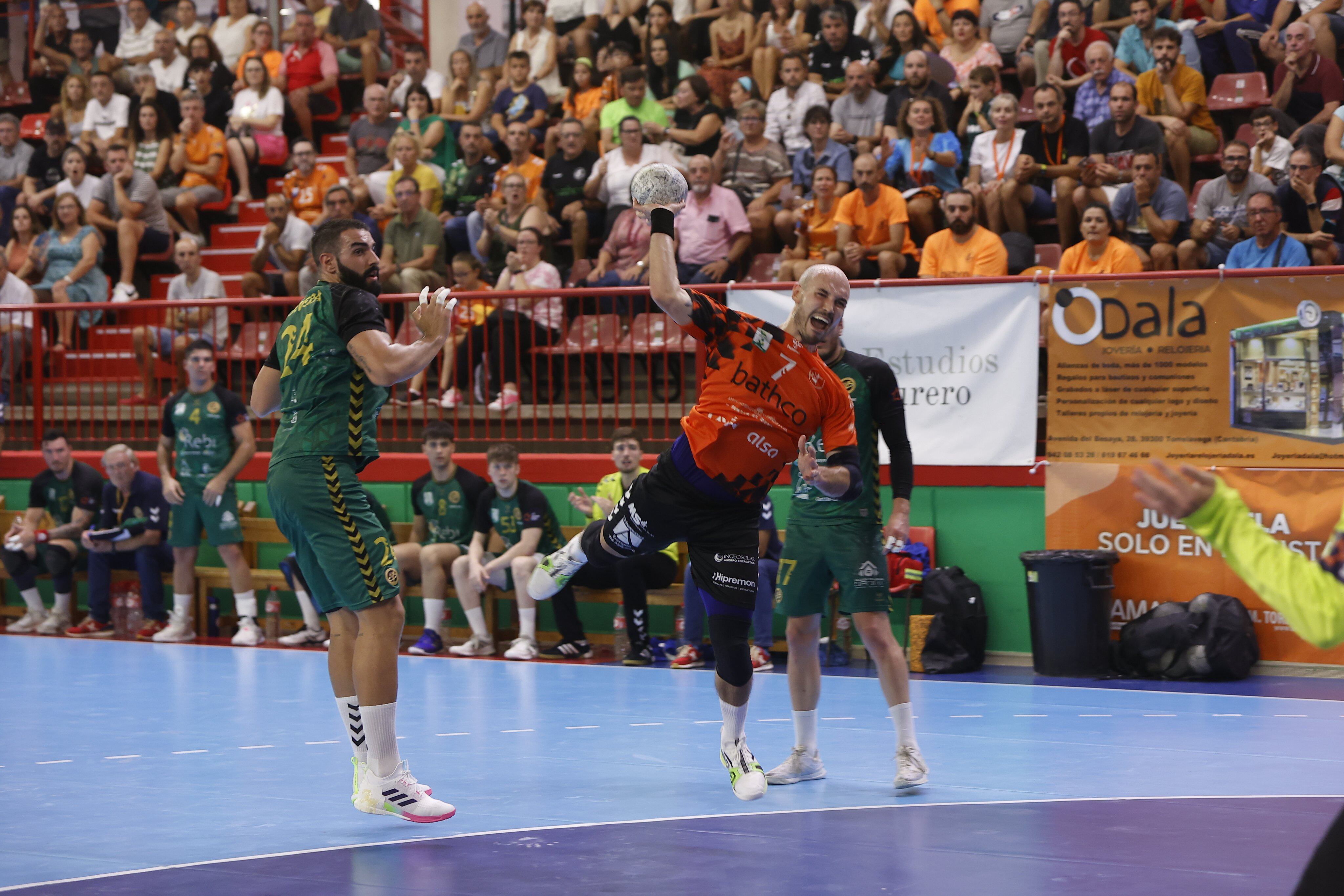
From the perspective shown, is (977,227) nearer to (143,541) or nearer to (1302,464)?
(1302,464)

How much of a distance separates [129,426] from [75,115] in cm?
638

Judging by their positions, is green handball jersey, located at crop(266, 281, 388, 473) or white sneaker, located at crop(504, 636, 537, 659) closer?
green handball jersey, located at crop(266, 281, 388, 473)

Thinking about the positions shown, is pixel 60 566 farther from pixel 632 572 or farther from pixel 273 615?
pixel 632 572

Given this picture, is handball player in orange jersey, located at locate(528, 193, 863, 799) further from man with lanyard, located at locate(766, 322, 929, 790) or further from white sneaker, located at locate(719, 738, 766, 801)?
man with lanyard, located at locate(766, 322, 929, 790)

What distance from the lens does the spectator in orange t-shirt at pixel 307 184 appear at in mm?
15891

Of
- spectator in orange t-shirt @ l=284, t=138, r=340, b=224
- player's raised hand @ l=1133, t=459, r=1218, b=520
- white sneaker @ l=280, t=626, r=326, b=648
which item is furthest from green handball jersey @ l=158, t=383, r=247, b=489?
player's raised hand @ l=1133, t=459, r=1218, b=520

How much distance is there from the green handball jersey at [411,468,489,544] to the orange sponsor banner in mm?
4559

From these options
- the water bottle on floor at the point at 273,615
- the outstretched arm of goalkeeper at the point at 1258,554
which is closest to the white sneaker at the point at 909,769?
the outstretched arm of goalkeeper at the point at 1258,554

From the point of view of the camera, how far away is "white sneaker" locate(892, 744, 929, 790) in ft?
21.1

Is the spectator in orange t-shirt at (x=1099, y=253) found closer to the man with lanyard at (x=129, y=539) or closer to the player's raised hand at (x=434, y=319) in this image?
the player's raised hand at (x=434, y=319)

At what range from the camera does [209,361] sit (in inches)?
480

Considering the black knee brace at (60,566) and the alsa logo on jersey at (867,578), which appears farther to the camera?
the black knee brace at (60,566)

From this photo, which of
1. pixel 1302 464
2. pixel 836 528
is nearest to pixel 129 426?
pixel 836 528

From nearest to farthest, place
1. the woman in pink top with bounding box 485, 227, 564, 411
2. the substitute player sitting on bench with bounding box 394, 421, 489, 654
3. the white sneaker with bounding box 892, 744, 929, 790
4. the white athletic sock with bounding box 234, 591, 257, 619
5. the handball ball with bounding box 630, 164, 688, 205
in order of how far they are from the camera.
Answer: the handball ball with bounding box 630, 164, 688, 205
the white sneaker with bounding box 892, 744, 929, 790
the substitute player sitting on bench with bounding box 394, 421, 489, 654
the woman in pink top with bounding box 485, 227, 564, 411
the white athletic sock with bounding box 234, 591, 257, 619
